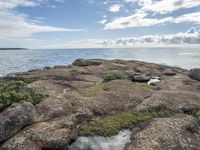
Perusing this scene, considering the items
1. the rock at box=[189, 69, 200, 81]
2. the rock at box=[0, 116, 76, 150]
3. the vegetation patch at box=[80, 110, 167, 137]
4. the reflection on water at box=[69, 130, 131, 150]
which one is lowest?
the rock at box=[189, 69, 200, 81]

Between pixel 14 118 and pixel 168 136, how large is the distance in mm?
8356

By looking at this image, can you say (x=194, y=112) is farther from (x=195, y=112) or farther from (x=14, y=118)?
(x=14, y=118)

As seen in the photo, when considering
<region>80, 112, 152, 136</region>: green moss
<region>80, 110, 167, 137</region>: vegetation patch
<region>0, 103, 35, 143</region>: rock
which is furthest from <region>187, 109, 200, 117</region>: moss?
<region>0, 103, 35, 143</region>: rock

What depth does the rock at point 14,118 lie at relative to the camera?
15.9 meters

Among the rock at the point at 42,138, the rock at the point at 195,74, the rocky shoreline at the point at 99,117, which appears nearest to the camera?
the rock at the point at 42,138

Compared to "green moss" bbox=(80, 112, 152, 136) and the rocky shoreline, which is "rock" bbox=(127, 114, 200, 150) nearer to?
the rocky shoreline

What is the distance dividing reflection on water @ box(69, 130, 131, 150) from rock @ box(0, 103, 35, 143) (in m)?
3.04

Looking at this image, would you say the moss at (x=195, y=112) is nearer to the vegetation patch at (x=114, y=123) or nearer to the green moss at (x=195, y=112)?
the green moss at (x=195, y=112)

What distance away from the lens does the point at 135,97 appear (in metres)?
23.0

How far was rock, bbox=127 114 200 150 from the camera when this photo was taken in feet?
51.2

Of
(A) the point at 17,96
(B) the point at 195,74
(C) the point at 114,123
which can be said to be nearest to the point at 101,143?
(C) the point at 114,123

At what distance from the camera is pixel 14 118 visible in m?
Result: 16.4

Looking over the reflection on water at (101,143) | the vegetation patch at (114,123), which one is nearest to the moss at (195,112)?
the vegetation patch at (114,123)

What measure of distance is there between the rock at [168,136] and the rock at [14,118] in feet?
19.4
